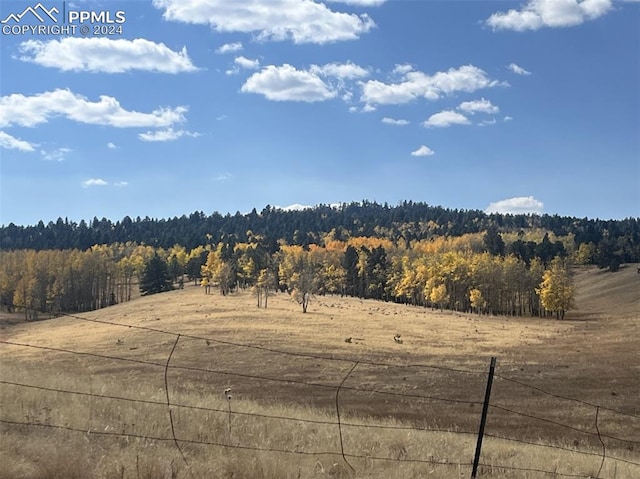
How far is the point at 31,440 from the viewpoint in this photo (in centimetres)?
722

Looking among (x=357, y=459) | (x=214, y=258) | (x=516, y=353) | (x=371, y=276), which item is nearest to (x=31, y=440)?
(x=357, y=459)

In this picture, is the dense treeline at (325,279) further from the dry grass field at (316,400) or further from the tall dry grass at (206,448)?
the tall dry grass at (206,448)

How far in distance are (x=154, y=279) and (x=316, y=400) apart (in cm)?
13193

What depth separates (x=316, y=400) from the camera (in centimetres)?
2842

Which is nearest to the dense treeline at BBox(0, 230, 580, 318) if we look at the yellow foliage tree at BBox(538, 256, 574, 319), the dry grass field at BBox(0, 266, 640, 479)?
the yellow foliage tree at BBox(538, 256, 574, 319)

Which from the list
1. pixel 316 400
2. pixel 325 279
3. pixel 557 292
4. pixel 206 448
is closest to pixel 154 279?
pixel 325 279

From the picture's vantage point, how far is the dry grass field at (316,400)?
7504 millimetres

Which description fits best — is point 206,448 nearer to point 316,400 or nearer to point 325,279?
point 316,400

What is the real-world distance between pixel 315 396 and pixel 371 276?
121700mm

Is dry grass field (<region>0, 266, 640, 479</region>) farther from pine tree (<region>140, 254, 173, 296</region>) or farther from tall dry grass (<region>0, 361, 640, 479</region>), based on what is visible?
pine tree (<region>140, 254, 173, 296</region>)

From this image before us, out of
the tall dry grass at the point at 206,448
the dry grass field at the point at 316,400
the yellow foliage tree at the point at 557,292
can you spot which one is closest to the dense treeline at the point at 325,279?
the yellow foliage tree at the point at 557,292

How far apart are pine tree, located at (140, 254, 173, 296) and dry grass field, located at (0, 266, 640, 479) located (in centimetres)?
6024

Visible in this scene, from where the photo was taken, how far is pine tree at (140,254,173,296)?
152250 mm

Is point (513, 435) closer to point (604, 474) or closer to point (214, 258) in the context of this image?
point (604, 474)
